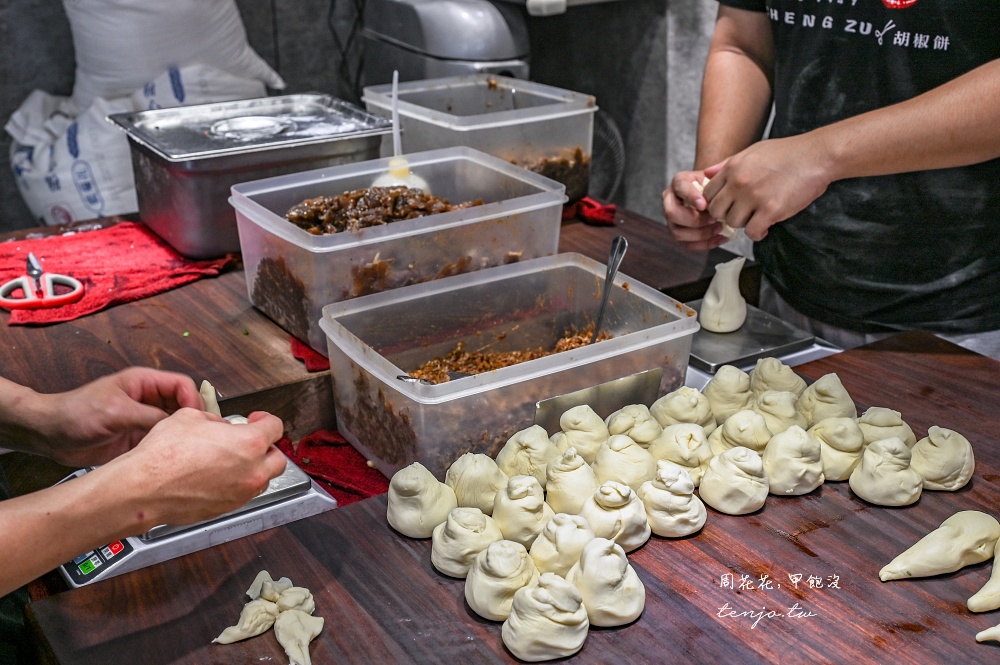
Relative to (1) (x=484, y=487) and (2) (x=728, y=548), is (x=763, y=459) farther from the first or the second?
(1) (x=484, y=487)

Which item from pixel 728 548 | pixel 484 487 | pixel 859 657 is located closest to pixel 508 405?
pixel 484 487

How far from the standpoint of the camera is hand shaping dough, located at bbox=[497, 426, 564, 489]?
125 centimetres

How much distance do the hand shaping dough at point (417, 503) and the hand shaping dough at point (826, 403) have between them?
23.4 inches

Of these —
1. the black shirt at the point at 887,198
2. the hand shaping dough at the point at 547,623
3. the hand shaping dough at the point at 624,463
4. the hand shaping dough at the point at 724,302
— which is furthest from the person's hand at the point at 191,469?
the black shirt at the point at 887,198

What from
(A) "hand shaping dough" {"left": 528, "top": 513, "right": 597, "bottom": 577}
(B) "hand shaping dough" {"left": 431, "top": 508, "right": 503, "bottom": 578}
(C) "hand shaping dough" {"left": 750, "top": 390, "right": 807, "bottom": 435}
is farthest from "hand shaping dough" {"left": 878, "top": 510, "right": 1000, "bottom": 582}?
(B) "hand shaping dough" {"left": 431, "top": 508, "right": 503, "bottom": 578}

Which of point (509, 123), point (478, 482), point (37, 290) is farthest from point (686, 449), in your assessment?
point (37, 290)

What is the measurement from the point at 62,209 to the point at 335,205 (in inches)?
69.3

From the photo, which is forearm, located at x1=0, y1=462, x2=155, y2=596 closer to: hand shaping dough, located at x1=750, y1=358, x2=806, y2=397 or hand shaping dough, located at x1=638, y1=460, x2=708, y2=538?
hand shaping dough, located at x1=638, y1=460, x2=708, y2=538

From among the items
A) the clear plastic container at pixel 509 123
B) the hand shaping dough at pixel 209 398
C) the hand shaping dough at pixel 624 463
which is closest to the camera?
the hand shaping dough at pixel 624 463

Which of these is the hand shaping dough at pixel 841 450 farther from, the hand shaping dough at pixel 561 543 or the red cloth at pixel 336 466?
the red cloth at pixel 336 466

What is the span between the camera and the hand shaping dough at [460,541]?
109 cm

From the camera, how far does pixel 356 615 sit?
3.43 feet

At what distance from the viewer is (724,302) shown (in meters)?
1.78

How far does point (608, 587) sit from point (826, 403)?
57 centimetres
